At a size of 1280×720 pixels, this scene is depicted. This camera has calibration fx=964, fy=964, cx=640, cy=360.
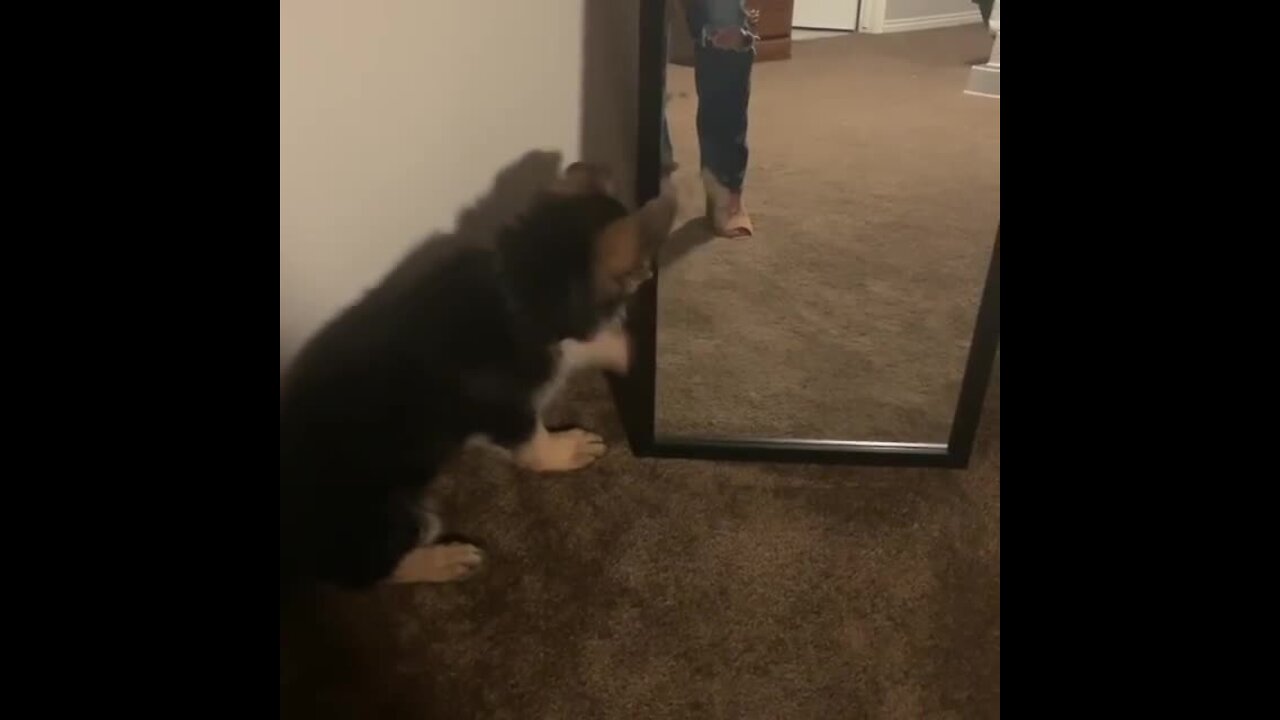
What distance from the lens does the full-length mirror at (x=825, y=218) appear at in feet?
3.69

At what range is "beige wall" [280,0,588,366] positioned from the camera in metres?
1.03

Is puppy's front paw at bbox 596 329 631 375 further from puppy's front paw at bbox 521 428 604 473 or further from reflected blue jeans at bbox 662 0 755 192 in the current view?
reflected blue jeans at bbox 662 0 755 192

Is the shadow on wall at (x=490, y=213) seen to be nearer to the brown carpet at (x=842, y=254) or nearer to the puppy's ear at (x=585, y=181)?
the puppy's ear at (x=585, y=181)

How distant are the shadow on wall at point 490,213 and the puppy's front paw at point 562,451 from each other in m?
0.27

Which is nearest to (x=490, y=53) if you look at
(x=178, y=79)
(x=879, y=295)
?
(x=879, y=295)

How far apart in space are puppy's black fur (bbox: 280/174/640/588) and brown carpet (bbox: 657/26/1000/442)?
7.0 inches

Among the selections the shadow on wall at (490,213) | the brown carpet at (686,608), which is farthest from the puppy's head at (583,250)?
the brown carpet at (686,608)

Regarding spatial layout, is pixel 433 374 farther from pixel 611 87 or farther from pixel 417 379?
pixel 611 87

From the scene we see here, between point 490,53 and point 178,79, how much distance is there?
800mm

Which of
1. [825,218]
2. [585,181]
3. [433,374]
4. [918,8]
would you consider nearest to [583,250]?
[585,181]

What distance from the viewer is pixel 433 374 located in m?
1.11

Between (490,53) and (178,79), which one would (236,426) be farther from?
(490,53)

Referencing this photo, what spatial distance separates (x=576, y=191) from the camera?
1.18 m

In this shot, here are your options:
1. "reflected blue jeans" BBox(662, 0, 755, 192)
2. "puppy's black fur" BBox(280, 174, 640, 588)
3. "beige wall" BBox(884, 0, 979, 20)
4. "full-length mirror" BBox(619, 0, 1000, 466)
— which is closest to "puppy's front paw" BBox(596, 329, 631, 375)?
"full-length mirror" BBox(619, 0, 1000, 466)
